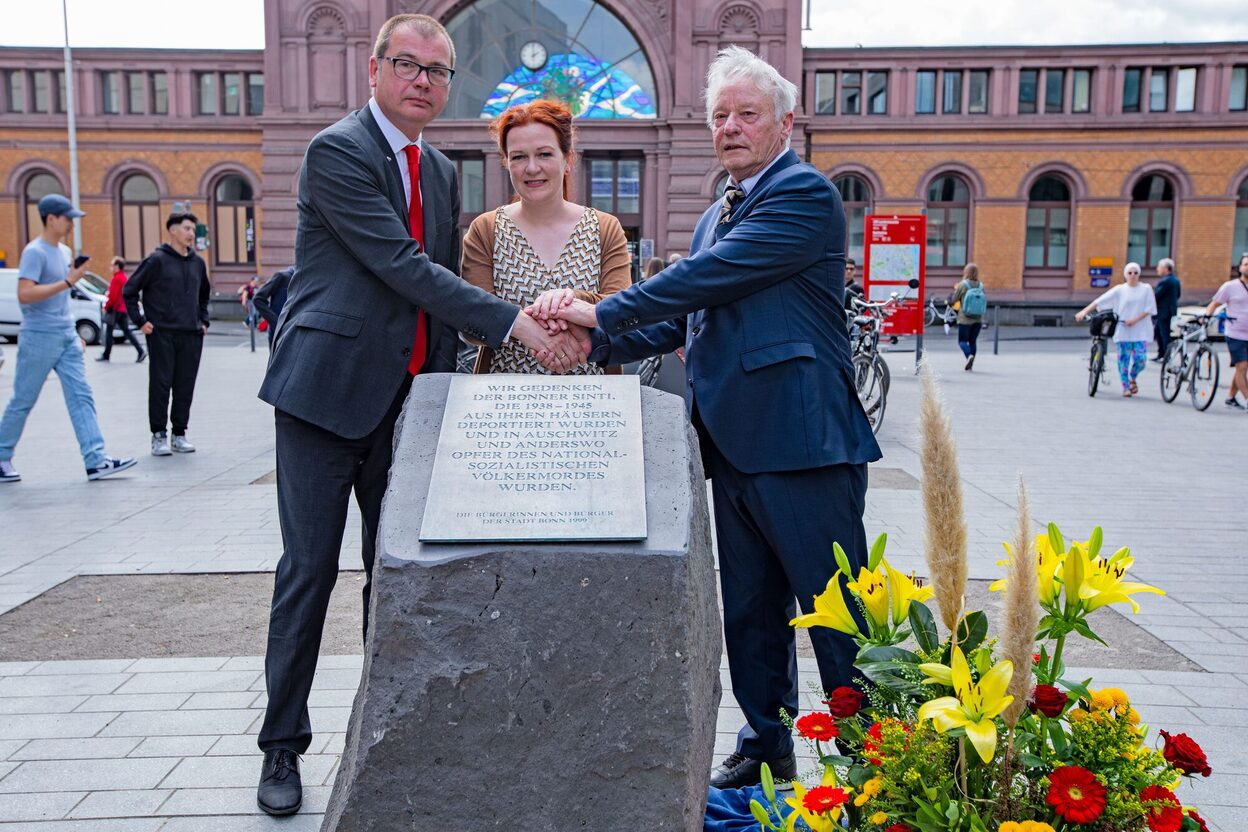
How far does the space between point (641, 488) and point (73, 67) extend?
4712cm

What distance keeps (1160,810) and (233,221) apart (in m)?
44.8

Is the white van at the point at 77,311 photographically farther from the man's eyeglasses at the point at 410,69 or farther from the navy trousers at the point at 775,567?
the navy trousers at the point at 775,567

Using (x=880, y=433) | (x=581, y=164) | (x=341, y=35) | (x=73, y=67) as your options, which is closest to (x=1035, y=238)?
(x=581, y=164)

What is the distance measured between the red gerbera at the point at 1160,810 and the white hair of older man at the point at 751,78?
82.4 inches

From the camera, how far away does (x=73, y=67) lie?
141 feet

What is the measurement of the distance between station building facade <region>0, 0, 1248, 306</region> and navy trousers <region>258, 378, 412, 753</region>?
33.4 meters

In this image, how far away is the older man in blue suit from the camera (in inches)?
129

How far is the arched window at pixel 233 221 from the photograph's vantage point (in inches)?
1703

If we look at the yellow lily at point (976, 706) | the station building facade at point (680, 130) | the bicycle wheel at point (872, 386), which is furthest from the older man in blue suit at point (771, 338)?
the station building facade at point (680, 130)

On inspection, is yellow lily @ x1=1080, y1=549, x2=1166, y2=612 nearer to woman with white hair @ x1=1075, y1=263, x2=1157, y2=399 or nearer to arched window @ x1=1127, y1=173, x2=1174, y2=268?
woman with white hair @ x1=1075, y1=263, x2=1157, y2=399

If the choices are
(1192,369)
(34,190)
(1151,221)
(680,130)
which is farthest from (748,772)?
(34,190)

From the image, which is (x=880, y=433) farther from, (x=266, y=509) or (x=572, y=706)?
(x=572, y=706)

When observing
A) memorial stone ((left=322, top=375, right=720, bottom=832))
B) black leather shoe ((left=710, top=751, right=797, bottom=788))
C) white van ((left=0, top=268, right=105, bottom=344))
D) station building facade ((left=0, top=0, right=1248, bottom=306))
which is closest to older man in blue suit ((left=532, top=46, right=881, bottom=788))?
black leather shoe ((left=710, top=751, right=797, bottom=788))

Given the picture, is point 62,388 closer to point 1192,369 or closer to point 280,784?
point 280,784
